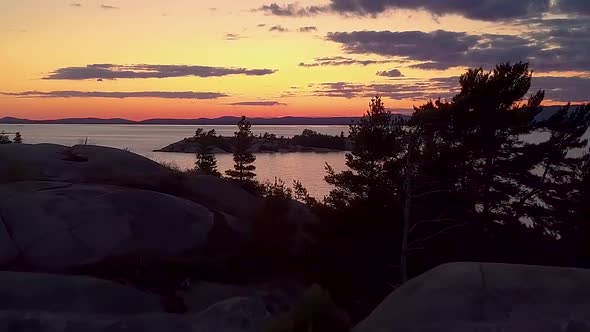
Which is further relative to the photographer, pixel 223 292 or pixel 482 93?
pixel 482 93

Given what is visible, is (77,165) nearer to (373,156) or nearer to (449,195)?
(373,156)

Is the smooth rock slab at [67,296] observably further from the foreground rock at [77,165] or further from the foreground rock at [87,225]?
the foreground rock at [77,165]

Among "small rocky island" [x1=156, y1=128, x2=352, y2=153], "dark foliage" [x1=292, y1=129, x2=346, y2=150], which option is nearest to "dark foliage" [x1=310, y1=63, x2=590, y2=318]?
"small rocky island" [x1=156, y1=128, x2=352, y2=153]

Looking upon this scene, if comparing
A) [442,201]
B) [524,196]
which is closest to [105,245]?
[442,201]

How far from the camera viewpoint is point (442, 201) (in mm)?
22344

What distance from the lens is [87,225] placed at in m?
13.8

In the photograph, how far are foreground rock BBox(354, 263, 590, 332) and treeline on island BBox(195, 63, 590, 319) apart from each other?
332 inches

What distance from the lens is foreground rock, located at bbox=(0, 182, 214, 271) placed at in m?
13.0

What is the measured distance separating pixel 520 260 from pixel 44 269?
1715cm

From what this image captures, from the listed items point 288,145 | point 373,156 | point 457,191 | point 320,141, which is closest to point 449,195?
point 457,191

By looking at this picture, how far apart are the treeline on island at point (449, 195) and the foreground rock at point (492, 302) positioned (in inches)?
→ 332

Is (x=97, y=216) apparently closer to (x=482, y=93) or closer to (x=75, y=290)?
(x=75, y=290)

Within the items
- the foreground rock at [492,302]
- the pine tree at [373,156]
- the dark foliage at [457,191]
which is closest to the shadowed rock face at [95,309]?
the foreground rock at [492,302]

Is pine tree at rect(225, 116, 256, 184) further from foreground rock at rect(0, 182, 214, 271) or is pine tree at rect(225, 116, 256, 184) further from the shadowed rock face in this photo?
the shadowed rock face
